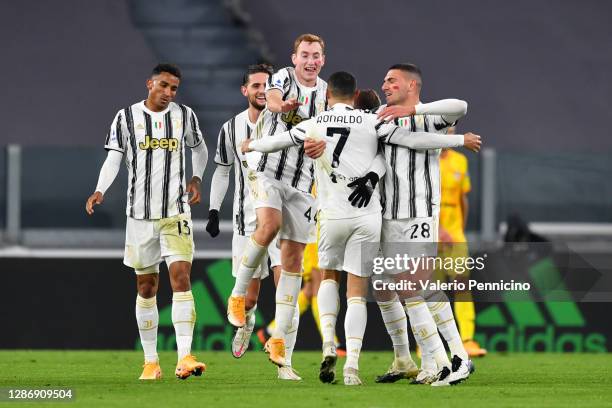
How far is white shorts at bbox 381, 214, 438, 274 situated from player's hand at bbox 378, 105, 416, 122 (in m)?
0.56

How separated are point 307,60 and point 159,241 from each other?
1290mm

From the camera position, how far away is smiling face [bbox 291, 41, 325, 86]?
792cm

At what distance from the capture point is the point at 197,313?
11359 millimetres

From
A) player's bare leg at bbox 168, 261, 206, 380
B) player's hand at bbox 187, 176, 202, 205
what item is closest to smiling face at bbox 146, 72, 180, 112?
player's hand at bbox 187, 176, 202, 205

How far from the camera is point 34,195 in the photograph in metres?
12.4

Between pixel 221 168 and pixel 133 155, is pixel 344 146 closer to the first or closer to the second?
pixel 133 155

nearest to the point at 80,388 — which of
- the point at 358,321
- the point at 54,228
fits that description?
the point at 358,321

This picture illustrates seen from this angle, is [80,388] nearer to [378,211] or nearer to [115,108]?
[378,211]

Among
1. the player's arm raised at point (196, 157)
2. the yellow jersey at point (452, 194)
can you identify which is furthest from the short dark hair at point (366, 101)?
the yellow jersey at point (452, 194)

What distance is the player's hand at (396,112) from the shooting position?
288 inches

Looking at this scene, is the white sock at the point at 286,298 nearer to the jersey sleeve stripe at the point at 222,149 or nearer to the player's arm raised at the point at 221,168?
the player's arm raised at the point at 221,168

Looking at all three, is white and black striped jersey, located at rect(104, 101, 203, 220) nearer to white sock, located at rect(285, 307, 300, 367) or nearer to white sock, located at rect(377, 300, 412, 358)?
white sock, located at rect(285, 307, 300, 367)

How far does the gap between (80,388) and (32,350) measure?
3.91 m

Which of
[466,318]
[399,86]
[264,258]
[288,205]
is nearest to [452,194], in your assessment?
[466,318]
